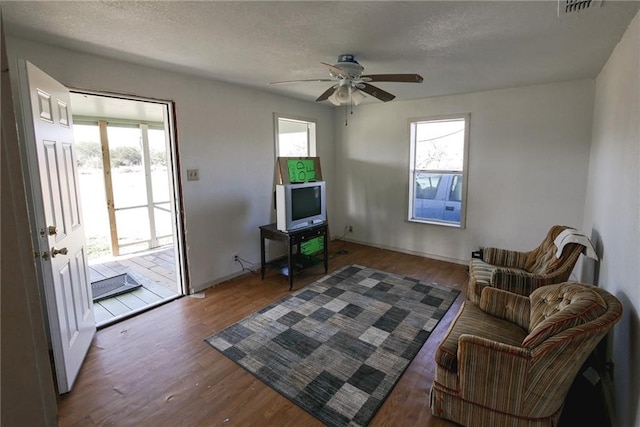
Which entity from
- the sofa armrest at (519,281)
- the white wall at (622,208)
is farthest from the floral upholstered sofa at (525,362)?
the sofa armrest at (519,281)

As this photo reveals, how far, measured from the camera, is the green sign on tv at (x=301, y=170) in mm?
4445

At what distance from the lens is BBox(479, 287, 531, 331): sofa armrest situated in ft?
7.00

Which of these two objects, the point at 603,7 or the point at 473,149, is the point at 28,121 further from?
the point at 473,149

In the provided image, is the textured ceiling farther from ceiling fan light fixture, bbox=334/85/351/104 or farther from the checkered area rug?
the checkered area rug

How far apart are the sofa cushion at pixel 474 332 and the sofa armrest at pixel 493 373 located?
0.09 metres

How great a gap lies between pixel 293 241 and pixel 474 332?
2172mm

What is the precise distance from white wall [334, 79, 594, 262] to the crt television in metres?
1.35

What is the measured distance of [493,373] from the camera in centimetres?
168

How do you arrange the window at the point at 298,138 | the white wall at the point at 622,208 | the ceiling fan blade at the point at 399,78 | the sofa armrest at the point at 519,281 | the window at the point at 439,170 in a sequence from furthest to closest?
the window at the point at 298,138 → the window at the point at 439,170 → the sofa armrest at the point at 519,281 → the ceiling fan blade at the point at 399,78 → the white wall at the point at 622,208

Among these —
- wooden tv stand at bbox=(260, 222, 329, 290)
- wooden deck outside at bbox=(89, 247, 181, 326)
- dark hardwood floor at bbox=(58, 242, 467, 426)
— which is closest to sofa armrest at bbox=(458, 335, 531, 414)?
dark hardwood floor at bbox=(58, 242, 467, 426)

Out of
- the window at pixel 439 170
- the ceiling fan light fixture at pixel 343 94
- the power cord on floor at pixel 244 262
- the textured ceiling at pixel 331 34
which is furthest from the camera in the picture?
the window at pixel 439 170

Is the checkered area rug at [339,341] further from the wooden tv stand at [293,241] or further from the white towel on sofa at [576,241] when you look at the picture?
the white towel on sofa at [576,241]

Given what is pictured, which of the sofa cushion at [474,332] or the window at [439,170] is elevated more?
the window at [439,170]

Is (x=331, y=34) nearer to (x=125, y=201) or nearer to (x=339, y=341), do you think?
(x=339, y=341)
